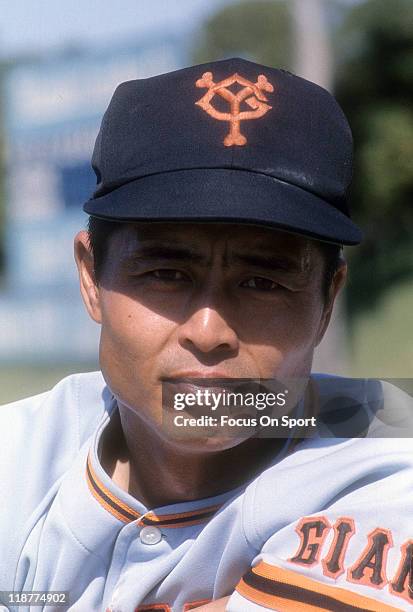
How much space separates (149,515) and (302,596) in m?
0.30

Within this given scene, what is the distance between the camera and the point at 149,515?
1246mm

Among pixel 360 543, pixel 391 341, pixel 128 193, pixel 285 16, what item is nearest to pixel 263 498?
pixel 360 543

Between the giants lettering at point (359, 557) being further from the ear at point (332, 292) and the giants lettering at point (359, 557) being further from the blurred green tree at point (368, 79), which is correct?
the blurred green tree at point (368, 79)

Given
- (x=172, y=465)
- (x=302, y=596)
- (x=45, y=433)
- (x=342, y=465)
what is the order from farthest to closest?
(x=45, y=433) → (x=172, y=465) → (x=342, y=465) → (x=302, y=596)

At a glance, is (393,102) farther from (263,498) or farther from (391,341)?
(263,498)

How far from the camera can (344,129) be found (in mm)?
1190

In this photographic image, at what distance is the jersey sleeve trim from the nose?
0.29m

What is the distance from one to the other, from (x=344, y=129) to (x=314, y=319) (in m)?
0.28

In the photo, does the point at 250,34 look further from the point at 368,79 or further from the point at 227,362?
the point at 227,362

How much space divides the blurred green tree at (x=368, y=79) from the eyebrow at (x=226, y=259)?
0.46 meters

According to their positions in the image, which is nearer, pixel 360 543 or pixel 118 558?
pixel 360 543

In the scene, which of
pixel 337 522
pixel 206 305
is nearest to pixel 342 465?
pixel 337 522

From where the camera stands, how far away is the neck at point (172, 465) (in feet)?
4.04

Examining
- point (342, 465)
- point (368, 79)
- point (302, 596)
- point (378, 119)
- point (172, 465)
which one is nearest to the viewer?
point (302, 596)
